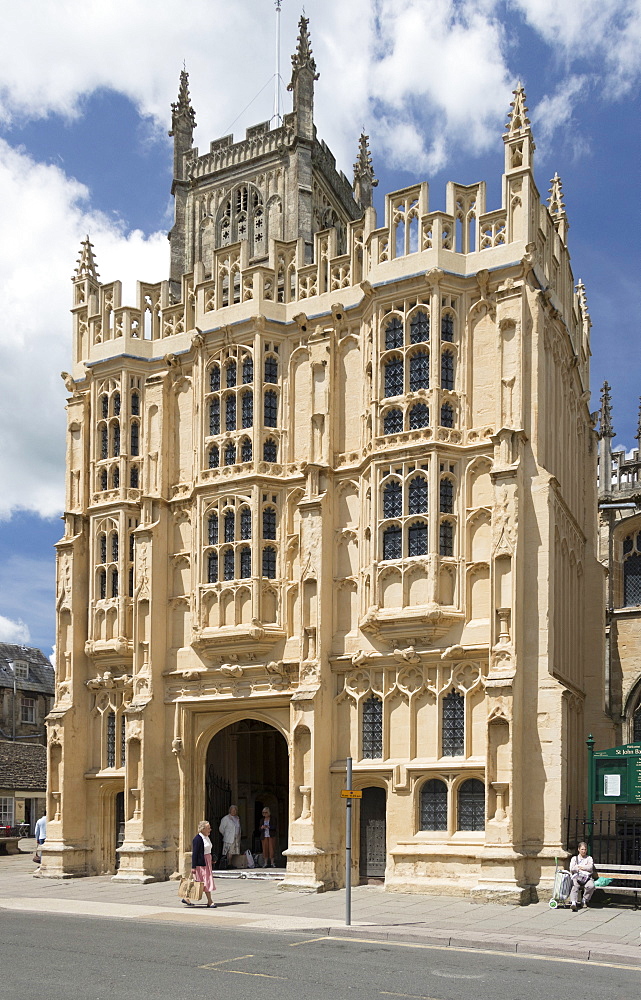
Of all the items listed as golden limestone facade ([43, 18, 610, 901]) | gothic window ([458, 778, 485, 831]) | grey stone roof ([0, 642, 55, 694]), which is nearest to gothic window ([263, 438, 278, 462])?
golden limestone facade ([43, 18, 610, 901])

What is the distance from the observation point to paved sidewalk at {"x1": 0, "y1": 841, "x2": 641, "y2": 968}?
687 inches

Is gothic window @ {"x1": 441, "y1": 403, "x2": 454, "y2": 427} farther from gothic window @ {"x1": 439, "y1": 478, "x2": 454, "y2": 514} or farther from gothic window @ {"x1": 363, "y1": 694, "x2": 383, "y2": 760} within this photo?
gothic window @ {"x1": 363, "y1": 694, "x2": 383, "y2": 760}

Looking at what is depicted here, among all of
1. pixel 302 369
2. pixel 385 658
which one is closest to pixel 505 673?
pixel 385 658

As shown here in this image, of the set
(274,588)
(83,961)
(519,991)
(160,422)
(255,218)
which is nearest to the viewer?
(519,991)

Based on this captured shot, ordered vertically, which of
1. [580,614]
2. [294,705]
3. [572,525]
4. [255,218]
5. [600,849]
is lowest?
[600,849]

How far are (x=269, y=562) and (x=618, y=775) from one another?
32.5ft

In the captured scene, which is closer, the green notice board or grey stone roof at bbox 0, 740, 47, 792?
the green notice board

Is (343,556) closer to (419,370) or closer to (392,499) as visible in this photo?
(392,499)

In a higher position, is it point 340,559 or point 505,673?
point 340,559

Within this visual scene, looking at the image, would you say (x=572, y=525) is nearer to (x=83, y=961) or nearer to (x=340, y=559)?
(x=340, y=559)

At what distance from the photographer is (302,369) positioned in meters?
30.0

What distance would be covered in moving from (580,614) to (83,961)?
19.5 metres

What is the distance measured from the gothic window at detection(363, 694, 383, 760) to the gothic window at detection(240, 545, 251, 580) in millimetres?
4593

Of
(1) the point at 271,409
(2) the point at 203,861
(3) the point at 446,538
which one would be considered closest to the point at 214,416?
(1) the point at 271,409
